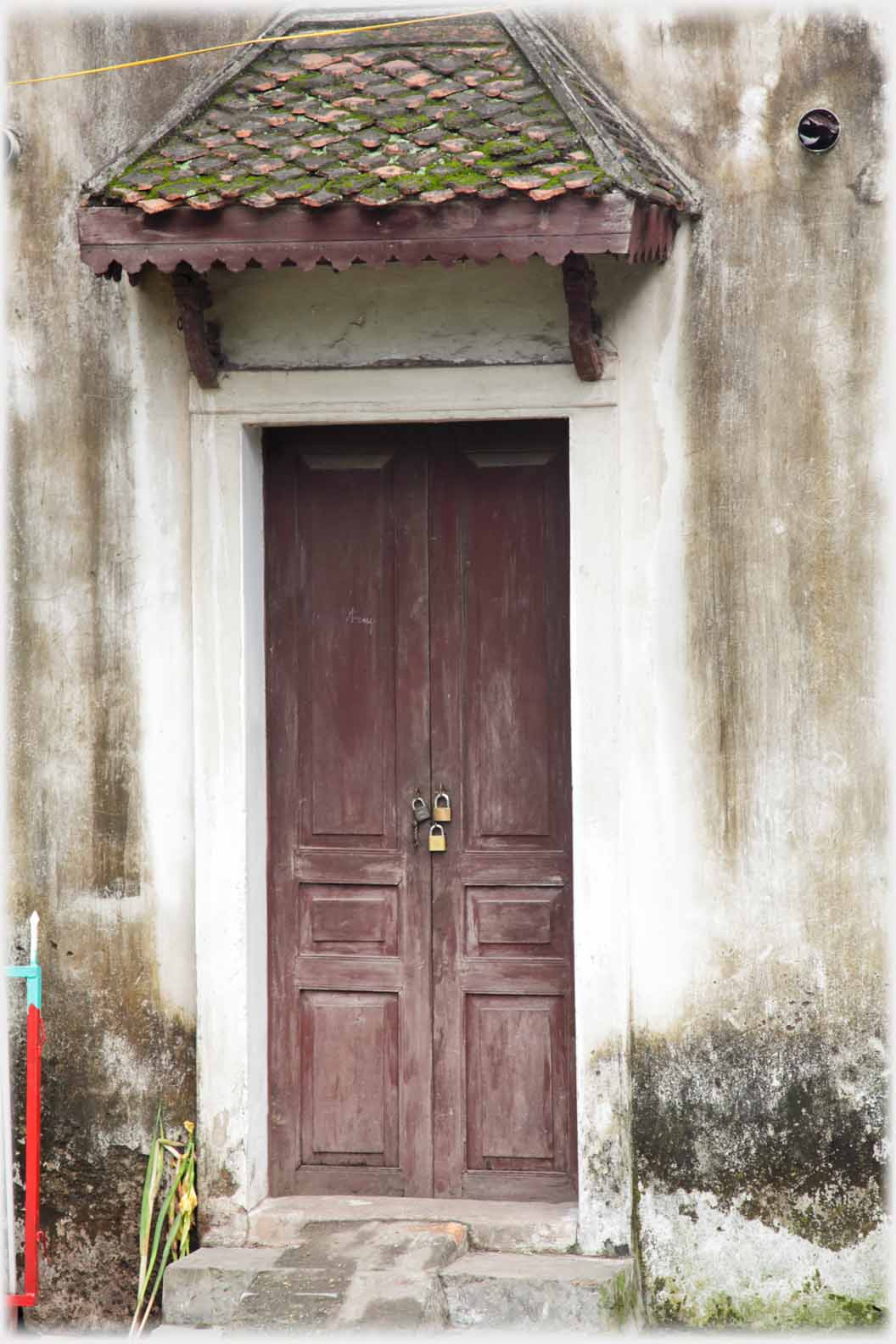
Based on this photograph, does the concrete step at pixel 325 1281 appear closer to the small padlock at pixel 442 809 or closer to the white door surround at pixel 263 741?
the white door surround at pixel 263 741

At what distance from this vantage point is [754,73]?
17.6 ft

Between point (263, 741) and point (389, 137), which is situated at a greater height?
point (389, 137)

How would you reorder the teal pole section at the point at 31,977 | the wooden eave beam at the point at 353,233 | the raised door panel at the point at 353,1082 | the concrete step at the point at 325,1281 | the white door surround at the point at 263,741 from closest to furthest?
the wooden eave beam at the point at 353,233 < the concrete step at the point at 325,1281 < the white door surround at the point at 263,741 < the teal pole section at the point at 31,977 < the raised door panel at the point at 353,1082

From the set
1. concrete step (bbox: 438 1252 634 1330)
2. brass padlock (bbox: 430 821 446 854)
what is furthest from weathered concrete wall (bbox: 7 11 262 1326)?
concrete step (bbox: 438 1252 634 1330)

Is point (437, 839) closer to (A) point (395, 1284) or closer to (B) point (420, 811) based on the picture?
(B) point (420, 811)

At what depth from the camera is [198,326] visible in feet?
18.0

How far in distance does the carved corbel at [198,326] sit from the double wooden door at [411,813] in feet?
1.24

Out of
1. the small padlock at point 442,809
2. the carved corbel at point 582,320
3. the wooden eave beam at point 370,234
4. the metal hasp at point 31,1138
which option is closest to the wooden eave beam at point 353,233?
the wooden eave beam at point 370,234

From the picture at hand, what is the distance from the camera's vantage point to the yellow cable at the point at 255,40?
5547 mm

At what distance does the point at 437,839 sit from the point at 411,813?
0.14 metres

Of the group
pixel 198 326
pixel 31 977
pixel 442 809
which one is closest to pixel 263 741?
pixel 442 809

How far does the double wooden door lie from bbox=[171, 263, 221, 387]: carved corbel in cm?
38

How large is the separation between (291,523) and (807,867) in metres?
2.17

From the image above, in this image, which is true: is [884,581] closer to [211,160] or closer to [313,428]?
[313,428]
